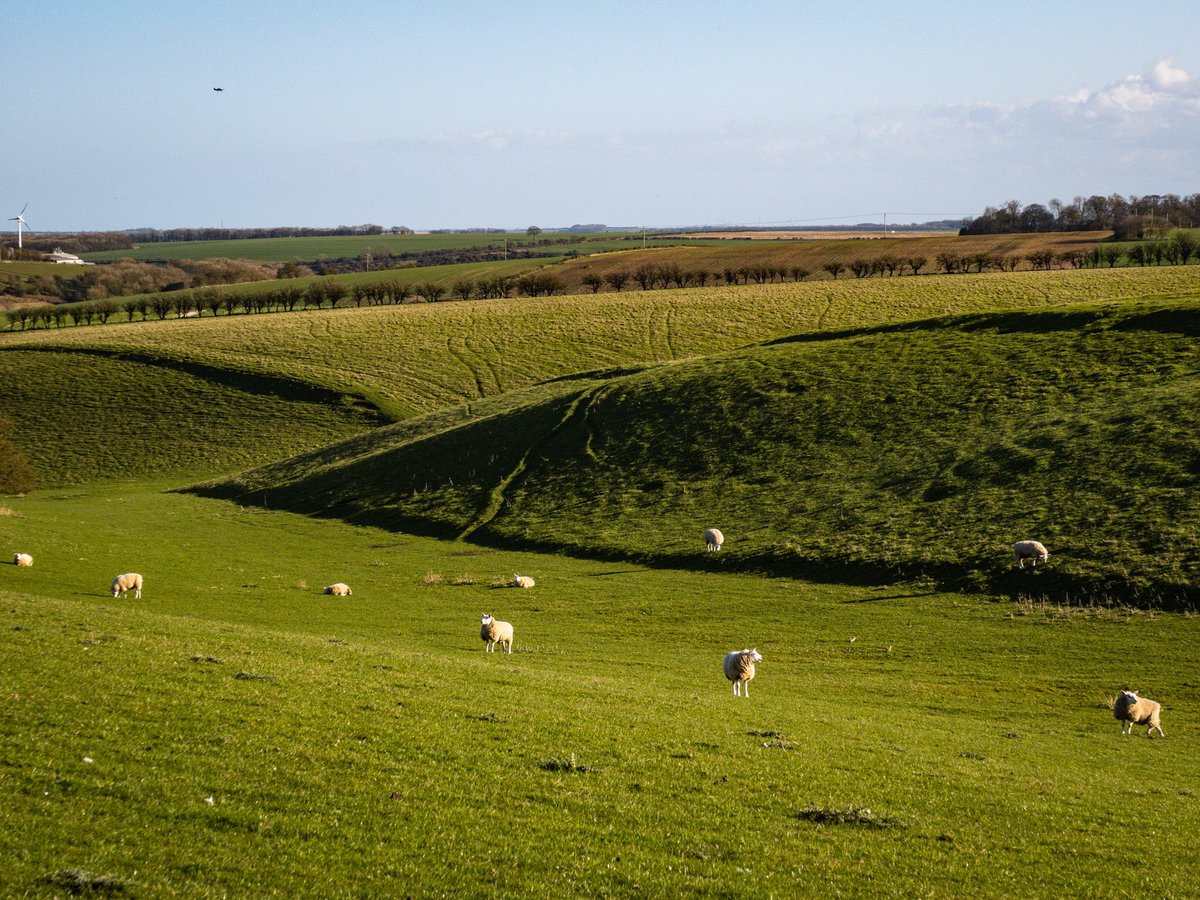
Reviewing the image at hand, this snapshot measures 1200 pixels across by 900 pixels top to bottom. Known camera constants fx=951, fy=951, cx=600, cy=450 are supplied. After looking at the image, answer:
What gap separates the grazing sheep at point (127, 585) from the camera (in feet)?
110

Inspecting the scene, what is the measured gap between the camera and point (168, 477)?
79.6 m

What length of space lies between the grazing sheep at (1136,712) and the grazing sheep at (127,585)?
30.6 m

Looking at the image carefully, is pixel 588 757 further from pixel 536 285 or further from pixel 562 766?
pixel 536 285

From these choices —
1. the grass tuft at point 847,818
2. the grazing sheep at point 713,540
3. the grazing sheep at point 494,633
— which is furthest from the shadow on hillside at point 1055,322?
the grass tuft at point 847,818

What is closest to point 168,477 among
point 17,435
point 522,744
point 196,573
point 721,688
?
point 17,435

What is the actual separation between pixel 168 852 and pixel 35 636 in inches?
466

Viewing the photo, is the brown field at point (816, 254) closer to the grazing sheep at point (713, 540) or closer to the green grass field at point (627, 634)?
the green grass field at point (627, 634)

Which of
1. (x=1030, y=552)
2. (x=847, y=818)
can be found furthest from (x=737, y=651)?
(x=1030, y=552)

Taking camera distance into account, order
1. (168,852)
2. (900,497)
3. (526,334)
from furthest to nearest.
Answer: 1. (526,334)
2. (900,497)
3. (168,852)

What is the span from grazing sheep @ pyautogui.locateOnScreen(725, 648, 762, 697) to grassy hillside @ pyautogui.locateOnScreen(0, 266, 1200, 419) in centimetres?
7144

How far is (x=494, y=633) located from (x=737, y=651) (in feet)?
23.2

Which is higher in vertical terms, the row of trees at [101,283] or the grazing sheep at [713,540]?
the row of trees at [101,283]

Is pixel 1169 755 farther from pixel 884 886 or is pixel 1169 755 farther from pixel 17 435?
pixel 17 435

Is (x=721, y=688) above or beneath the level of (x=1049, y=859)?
beneath
